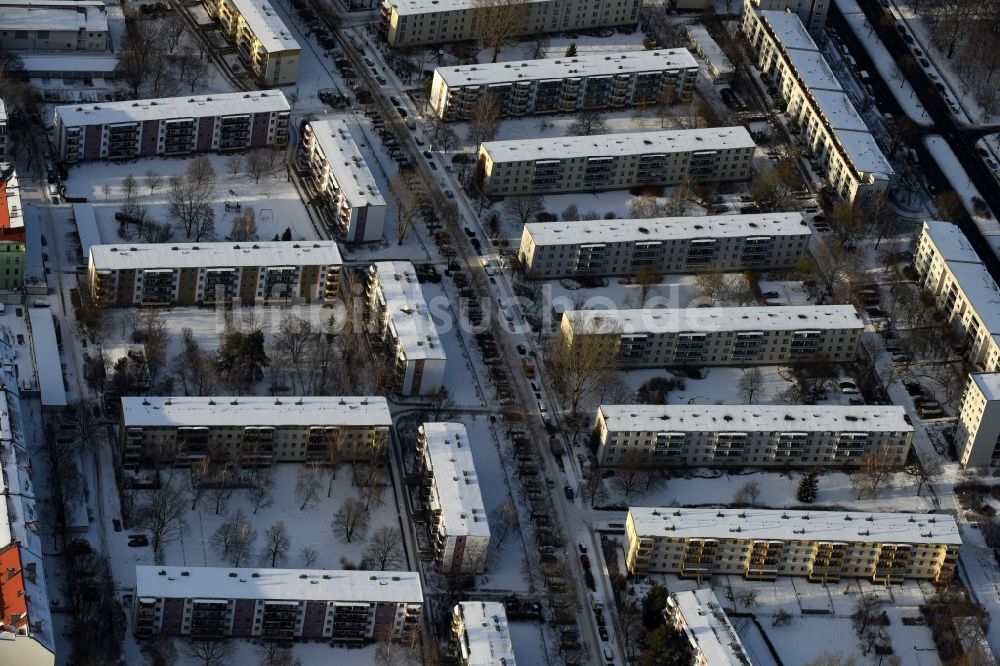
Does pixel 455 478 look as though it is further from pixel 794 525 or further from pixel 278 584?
pixel 794 525

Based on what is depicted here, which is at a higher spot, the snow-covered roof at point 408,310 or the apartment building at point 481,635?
the snow-covered roof at point 408,310

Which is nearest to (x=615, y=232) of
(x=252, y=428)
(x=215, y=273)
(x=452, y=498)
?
(x=215, y=273)

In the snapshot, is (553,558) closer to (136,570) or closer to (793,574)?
(793,574)

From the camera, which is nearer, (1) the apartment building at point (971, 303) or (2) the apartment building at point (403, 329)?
(2) the apartment building at point (403, 329)

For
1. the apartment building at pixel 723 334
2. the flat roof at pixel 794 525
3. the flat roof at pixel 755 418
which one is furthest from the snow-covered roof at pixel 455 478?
the apartment building at pixel 723 334

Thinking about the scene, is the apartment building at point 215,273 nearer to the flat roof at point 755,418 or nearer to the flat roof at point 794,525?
the flat roof at point 755,418
